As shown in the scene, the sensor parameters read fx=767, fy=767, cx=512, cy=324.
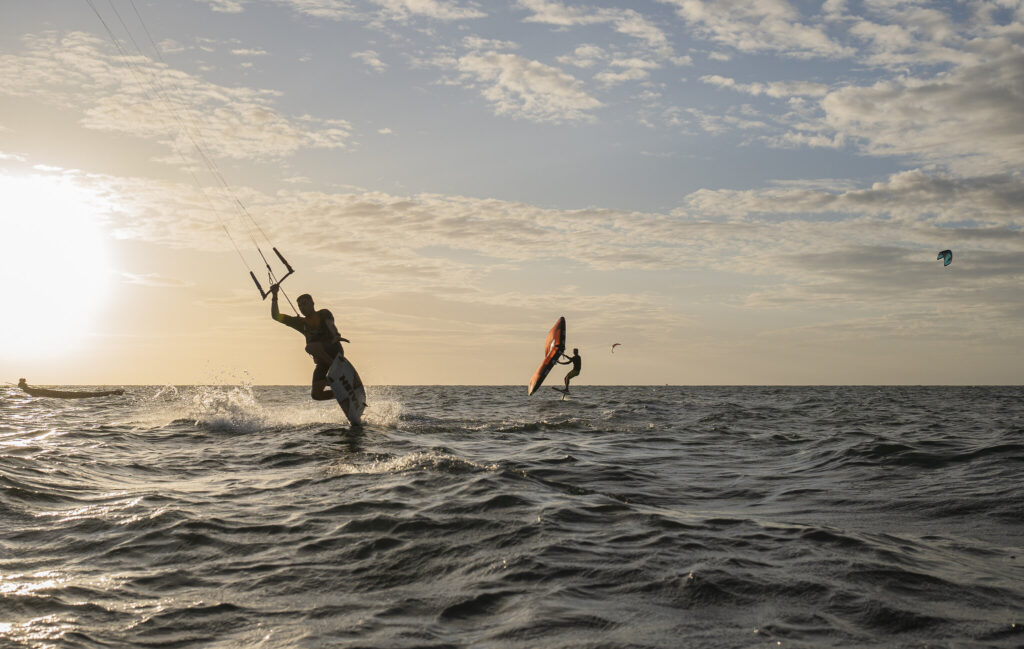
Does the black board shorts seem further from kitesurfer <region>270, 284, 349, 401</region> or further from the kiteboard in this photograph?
the kiteboard

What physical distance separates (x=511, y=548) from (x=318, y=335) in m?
10.3

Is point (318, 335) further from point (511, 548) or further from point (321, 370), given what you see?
point (511, 548)

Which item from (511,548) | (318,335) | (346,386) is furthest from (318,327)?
(511,548)

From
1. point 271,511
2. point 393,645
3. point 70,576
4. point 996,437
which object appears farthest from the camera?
point 996,437

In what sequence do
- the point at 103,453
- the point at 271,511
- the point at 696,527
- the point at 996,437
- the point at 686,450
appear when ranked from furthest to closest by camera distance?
the point at 996,437 < the point at 686,450 < the point at 103,453 < the point at 271,511 < the point at 696,527

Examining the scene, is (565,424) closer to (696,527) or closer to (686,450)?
(686,450)

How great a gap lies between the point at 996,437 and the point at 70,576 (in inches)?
596

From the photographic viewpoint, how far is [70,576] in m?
5.30

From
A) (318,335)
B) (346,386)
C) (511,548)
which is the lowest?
(511,548)

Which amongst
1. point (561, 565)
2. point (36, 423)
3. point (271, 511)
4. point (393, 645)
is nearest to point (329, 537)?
point (271, 511)

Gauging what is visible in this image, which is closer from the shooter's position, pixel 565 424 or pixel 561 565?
pixel 561 565

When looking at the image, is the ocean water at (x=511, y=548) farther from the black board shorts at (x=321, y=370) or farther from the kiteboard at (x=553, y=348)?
the kiteboard at (x=553, y=348)

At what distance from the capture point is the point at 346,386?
625 inches

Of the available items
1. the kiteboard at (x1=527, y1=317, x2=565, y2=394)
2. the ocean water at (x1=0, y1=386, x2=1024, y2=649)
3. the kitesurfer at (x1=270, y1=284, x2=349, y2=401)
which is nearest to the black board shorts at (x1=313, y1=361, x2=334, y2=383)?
the kitesurfer at (x1=270, y1=284, x2=349, y2=401)
